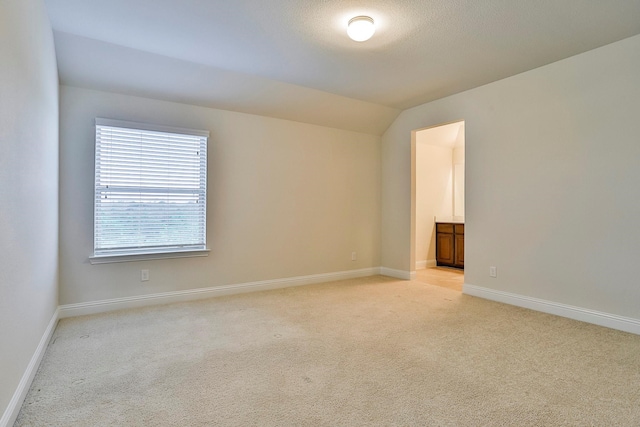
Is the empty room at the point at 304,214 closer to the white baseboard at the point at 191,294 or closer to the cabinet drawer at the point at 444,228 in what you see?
the white baseboard at the point at 191,294

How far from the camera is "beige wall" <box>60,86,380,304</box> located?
3.36 m

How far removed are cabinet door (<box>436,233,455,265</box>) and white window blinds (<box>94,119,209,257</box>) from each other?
14.1ft

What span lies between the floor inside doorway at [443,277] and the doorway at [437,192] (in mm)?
17

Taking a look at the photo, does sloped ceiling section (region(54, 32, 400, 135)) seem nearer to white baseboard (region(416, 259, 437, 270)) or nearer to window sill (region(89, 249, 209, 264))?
window sill (region(89, 249, 209, 264))

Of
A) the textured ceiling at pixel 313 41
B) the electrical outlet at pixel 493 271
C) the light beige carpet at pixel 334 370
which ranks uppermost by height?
the textured ceiling at pixel 313 41

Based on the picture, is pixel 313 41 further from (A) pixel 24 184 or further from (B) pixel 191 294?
(B) pixel 191 294

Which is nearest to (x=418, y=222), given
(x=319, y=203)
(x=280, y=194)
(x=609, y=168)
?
(x=319, y=203)

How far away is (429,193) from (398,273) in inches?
75.1

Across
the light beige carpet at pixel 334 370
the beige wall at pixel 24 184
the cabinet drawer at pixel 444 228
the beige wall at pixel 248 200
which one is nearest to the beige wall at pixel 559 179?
the light beige carpet at pixel 334 370

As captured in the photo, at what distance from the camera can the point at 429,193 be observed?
20.7 feet

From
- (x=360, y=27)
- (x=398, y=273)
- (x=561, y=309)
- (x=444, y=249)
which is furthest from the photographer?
(x=444, y=249)

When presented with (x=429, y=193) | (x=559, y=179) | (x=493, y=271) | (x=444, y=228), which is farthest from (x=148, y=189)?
(x=444, y=228)

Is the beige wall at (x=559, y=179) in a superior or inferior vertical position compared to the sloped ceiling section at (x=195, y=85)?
inferior

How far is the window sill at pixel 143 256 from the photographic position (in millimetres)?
3430
